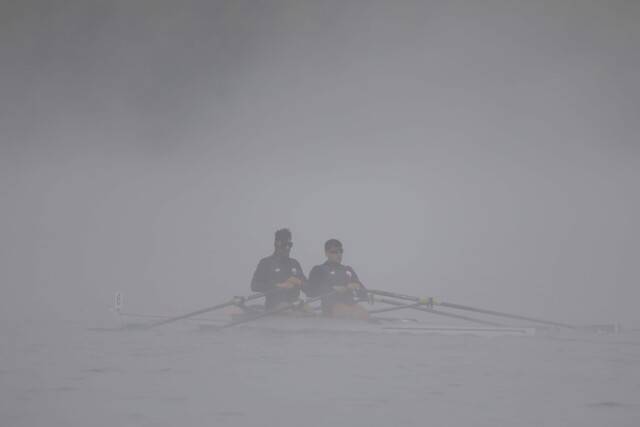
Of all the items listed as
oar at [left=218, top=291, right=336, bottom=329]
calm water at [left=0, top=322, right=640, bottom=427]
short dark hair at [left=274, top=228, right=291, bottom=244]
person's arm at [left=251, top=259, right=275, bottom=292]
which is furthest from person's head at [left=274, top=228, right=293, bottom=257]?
calm water at [left=0, top=322, right=640, bottom=427]

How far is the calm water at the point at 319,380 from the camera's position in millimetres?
4578

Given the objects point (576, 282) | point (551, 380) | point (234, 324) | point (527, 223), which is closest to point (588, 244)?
point (527, 223)

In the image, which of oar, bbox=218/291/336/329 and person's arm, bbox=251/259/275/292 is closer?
oar, bbox=218/291/336/329

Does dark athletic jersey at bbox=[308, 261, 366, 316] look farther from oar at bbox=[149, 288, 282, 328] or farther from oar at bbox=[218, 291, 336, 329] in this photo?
oar at bbox=[149, 288, 282, 328]

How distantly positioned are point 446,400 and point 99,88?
1032 inches

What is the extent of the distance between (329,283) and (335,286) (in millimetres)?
221

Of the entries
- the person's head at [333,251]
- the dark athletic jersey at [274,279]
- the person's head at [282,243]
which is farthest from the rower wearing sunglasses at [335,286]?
the person's head at [282,243]

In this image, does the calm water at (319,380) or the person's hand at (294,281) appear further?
the person's hand at (294,281)

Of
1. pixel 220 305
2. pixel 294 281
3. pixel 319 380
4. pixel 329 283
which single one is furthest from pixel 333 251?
pixel 319 380

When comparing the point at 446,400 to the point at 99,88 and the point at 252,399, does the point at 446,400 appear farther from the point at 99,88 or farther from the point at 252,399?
the point at 99,88

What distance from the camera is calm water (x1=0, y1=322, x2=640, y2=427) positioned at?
458 centimetres

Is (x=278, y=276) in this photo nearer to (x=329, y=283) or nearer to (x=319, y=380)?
(x=329, y=283)

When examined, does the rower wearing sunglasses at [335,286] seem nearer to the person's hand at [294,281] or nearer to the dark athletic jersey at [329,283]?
the dark athletic jersey at [329,283]

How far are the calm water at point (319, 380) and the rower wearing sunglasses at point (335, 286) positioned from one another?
731mm
